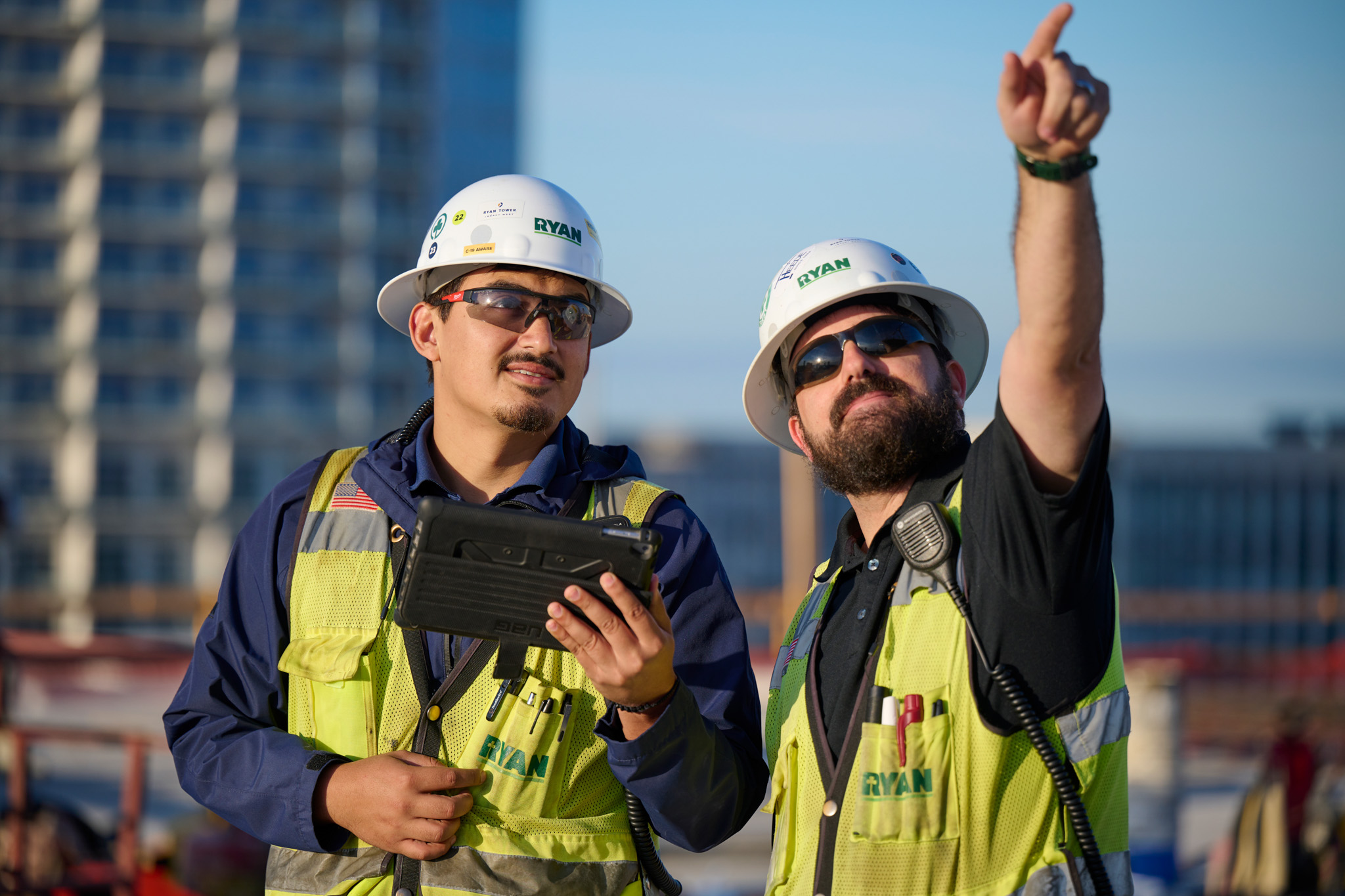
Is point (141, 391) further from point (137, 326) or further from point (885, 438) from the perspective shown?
point (885, 438)

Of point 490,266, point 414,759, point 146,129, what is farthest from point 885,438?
point 146,129

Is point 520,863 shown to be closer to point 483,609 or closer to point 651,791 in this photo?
point 651,791

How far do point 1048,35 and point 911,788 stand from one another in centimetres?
136

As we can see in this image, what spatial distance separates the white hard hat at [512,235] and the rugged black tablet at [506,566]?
0.92 metres

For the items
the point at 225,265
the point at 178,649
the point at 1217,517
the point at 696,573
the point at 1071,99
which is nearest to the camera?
the point at 1071,99

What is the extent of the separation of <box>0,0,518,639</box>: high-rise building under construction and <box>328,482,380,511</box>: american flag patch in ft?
206

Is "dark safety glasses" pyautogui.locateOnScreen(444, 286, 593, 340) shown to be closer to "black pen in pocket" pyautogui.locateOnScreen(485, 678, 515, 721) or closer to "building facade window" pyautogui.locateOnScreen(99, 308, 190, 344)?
"black pen in pocket" pyautogui.locateOnScreen(485, 678, 515, 721)

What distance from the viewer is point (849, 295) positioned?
3035 mm

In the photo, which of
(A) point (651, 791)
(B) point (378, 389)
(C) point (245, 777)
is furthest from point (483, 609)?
(B) point (378, 389)

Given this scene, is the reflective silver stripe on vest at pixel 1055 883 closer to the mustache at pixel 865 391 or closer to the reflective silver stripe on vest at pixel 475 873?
the reflective silver stripe on vest at pixel 475 873

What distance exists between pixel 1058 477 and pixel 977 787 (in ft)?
2.01

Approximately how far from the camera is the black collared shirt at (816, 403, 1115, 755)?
2225mm

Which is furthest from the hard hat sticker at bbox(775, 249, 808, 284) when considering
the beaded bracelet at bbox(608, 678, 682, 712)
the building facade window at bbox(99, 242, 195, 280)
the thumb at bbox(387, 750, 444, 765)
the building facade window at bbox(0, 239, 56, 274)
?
the building facade window at bbox(0, 239, 56, 274)

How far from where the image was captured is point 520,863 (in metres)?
2.66
